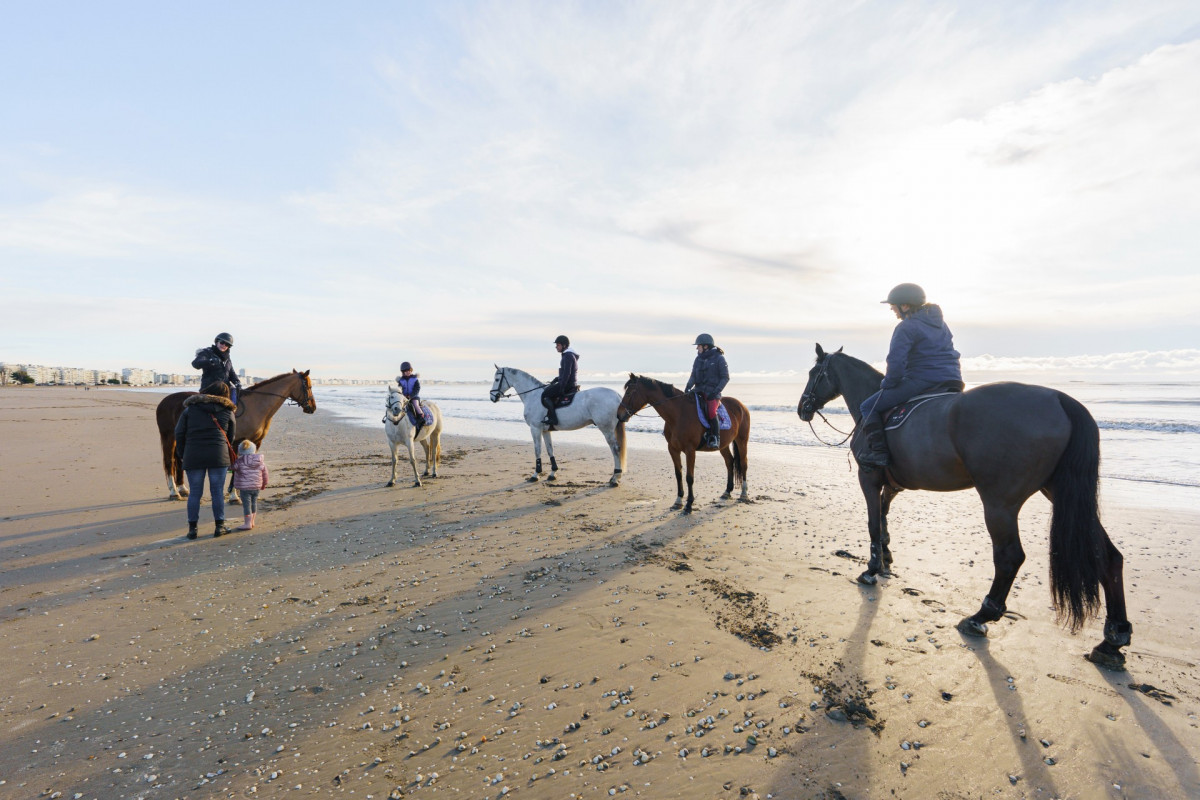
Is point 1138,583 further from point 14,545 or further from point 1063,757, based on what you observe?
point 14,545

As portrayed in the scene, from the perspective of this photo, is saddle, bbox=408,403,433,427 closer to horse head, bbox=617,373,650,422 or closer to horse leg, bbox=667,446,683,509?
horse head, bbox=617,373,650,422

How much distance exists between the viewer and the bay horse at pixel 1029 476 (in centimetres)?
386

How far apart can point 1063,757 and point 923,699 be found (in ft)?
2.30

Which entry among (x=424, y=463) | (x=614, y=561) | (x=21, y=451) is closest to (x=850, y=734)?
(x=614, y=561)

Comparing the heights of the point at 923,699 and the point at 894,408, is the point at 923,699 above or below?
below

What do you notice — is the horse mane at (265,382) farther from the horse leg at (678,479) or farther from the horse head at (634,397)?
the horse leg at (678,479)

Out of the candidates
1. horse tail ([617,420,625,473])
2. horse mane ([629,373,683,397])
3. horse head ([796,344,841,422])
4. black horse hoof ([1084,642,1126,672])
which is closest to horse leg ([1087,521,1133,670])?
black horse hoof ([1084,642,1126,672])

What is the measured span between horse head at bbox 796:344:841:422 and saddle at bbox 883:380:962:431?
1.41 meters

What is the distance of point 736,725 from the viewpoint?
121 inches

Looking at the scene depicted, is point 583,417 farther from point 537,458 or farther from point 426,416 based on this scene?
point 426,416

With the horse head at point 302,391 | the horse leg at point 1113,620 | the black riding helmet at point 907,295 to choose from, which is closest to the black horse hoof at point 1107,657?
the horse leg at point 1113,620

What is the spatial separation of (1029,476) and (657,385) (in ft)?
20.6

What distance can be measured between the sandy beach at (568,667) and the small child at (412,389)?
3875mm

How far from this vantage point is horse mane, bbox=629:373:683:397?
377 inches
